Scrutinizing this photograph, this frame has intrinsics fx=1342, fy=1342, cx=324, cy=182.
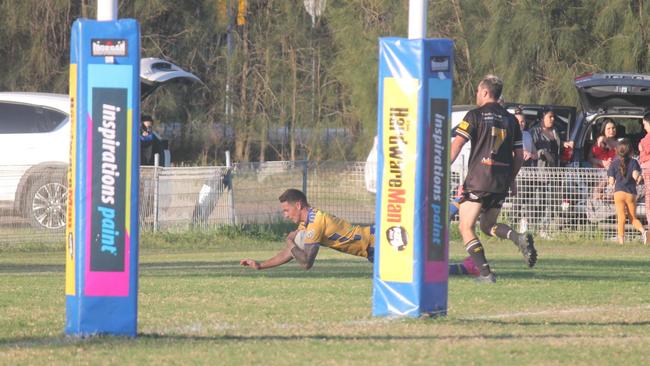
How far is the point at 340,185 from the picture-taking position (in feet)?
68.2

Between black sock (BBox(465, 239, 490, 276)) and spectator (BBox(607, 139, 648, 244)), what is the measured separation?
7967 mm

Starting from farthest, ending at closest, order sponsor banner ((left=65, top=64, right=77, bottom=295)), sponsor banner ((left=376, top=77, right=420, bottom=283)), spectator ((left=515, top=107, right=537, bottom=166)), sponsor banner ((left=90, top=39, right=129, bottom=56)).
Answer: spectator ((left=515, top=107, right=537, bottom=166)), sponsor banner ((left=376, top=77, right=420, bottom=283)), sponsor banner ((left=65, top=64, right=77, bottom=295)), sponsor banner ((left=90, top=39, right=129, bottom=56))

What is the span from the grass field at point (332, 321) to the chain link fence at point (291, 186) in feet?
16.1

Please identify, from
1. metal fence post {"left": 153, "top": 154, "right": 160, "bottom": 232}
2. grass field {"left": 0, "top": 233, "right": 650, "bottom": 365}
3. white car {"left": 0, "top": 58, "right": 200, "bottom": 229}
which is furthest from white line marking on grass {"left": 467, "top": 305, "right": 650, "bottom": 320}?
white car {"left": 0, "top": 58, "right": 200, "bottom": 229}

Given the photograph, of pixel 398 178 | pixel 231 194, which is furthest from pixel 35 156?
pixel 398 178

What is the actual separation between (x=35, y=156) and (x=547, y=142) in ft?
→ 25.5

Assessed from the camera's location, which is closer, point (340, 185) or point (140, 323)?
point (140, 323)

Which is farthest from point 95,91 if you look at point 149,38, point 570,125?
A: point 149,38

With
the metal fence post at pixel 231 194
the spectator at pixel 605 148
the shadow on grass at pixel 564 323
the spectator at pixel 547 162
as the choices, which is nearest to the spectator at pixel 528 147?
the spectator at pixel 547 162

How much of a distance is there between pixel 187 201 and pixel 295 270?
20.0 feet

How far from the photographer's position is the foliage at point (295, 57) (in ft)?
94.9

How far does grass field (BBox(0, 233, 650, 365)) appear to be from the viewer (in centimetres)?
728

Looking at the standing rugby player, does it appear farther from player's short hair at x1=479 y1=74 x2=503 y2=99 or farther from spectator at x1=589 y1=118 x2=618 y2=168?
spectator at x1=589 y1=118 x2=618 y2=168

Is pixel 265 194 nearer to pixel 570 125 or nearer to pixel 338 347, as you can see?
pixel 570 125
